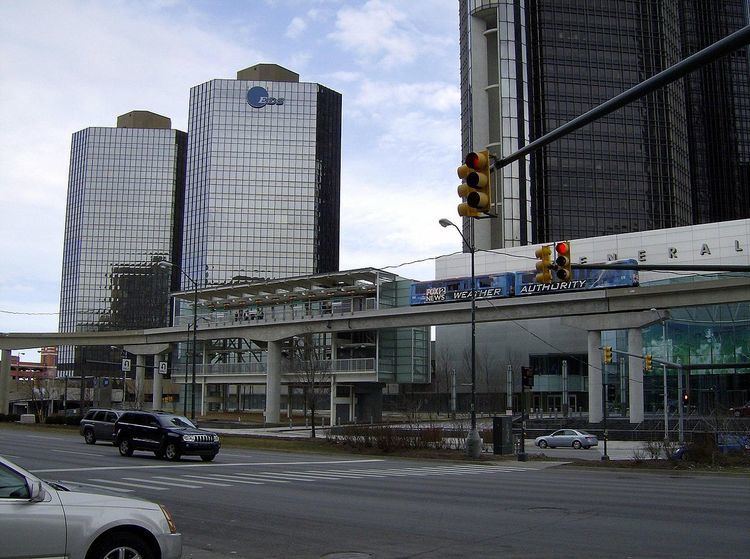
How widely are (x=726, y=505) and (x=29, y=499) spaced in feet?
46.5

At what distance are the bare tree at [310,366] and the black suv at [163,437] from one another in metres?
21.5

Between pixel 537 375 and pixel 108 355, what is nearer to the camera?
pixel 537 375

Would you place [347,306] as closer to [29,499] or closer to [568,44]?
[29,499]

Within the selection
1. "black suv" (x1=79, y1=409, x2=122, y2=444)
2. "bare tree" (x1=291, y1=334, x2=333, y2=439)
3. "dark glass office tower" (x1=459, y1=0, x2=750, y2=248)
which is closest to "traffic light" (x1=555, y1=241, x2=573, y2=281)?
"black suv" (x1=79, y1=409, x2=122, y2=444)

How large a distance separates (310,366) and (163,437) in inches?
1028

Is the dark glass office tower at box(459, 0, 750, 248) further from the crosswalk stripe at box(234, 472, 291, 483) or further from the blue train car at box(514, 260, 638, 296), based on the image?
the crosswalk stripe at box(234, 472, 291, 483)

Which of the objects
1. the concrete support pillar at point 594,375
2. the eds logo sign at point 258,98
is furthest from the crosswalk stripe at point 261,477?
the eds logo sign at point 258,98

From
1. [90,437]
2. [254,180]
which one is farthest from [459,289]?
[254,180]

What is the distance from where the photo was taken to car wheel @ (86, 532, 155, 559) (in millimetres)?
7129

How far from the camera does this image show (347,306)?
6888 centimetres

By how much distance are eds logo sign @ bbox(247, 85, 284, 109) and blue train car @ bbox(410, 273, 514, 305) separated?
100m

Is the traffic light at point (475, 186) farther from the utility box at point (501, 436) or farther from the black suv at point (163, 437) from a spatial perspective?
the utility box at point (501, 436)

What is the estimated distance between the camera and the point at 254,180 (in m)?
162

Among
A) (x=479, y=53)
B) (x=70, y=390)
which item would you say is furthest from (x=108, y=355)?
(x=479, y=53)
